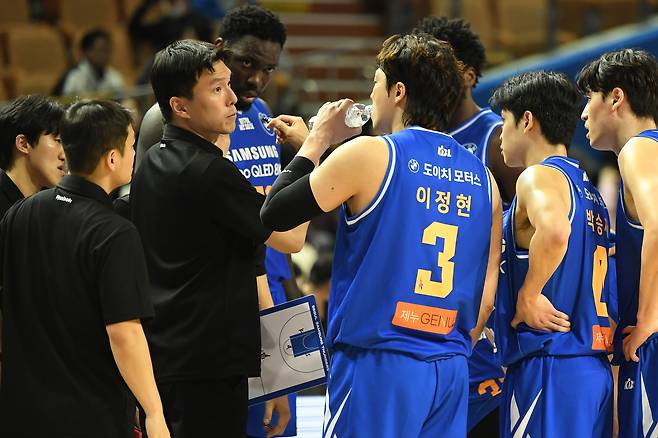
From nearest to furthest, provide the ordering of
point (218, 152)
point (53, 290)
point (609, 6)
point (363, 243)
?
1. point (53, 290)
2. point (363, 243)
3. point (218, 152)
4. point (609, 6)

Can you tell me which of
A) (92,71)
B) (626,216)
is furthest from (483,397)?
(92,71)

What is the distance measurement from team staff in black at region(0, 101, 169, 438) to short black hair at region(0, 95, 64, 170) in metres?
0.82

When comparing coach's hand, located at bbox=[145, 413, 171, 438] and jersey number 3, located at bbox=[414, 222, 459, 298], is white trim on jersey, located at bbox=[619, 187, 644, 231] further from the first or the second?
coach's hand, located at bbox=[145, 413, 171, 438]

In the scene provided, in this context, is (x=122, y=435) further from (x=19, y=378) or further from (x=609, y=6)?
(x=609, y=6)

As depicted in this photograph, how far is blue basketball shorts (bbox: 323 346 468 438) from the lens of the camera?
3639 mm

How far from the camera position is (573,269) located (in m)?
4.08

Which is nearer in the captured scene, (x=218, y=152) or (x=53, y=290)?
(x=53, y=290)

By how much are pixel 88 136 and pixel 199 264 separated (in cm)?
63

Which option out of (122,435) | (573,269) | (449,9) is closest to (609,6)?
(449,9)

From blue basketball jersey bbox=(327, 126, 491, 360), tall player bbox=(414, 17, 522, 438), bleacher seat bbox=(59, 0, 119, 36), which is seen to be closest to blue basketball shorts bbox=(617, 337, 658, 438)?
tall player bbox=(414, 17, 522, 438)

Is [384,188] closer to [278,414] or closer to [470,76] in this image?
[278,414]

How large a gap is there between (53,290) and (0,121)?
1.17 m

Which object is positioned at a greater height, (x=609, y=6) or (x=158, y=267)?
(x=609, y=6)

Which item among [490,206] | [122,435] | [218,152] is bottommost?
[122,435]
